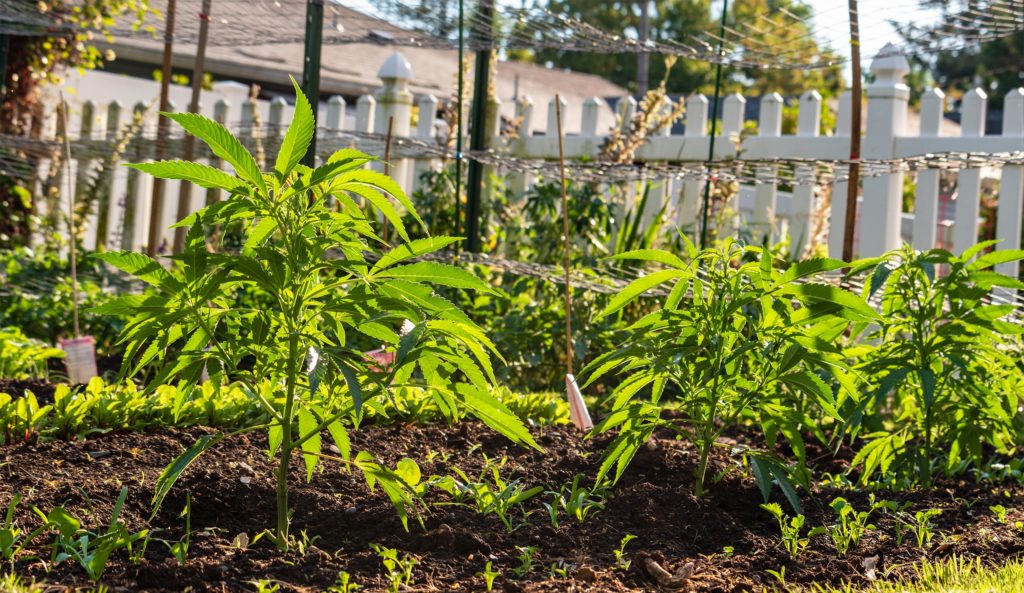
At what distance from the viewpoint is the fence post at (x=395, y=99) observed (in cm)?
794

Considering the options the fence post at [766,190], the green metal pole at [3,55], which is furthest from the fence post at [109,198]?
the fence post at [766,190]

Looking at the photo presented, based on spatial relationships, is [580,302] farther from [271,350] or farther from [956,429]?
[271,350]

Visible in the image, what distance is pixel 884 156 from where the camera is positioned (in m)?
6.57

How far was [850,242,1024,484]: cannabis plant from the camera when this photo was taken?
3.21 m

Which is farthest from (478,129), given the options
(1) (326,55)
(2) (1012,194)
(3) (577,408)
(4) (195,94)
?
(1) (326,55)

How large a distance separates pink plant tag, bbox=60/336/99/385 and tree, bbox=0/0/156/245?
10.3ft

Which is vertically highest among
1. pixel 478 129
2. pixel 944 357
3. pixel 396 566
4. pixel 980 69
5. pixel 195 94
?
pixel 980 69

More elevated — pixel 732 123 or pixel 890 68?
pixel 890 68

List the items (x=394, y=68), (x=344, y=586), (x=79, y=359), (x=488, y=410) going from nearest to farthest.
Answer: (x=344, y=586) → (x=488, y=410) → (x=79, y=359) → (x=394, y=68)

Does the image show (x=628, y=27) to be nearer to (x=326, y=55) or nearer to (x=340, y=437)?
(x=326, y=55)

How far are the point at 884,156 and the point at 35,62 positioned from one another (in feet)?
20.3

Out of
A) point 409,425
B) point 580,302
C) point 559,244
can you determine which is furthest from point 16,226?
point 409,425

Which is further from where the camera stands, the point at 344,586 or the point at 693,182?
the point at 693,182

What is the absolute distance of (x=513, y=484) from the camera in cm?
289
